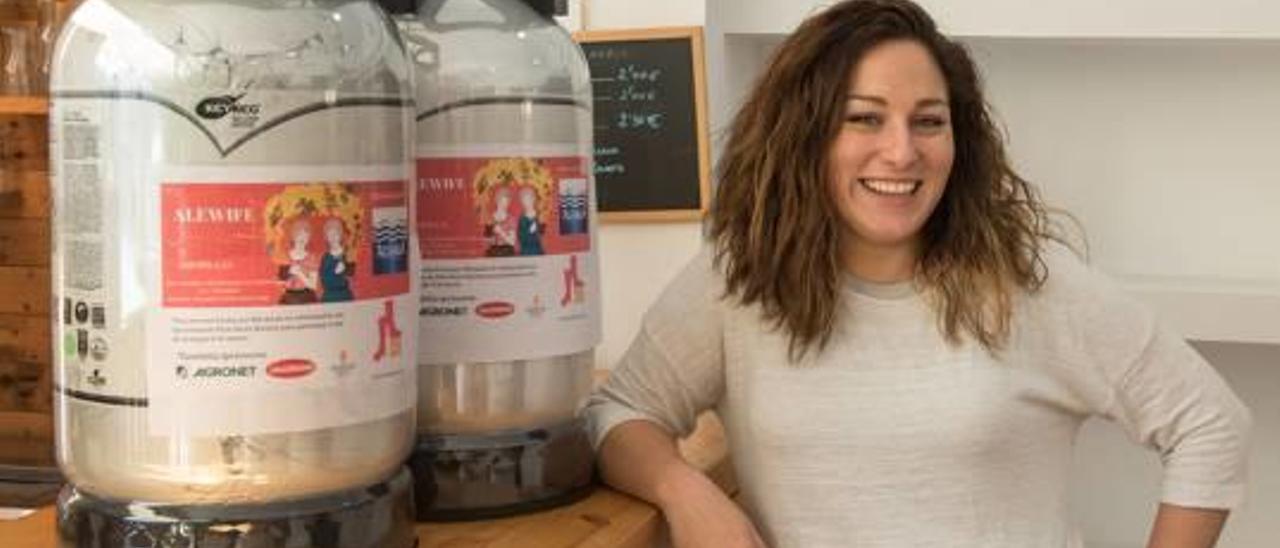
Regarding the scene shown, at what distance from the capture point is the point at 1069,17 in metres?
1.83

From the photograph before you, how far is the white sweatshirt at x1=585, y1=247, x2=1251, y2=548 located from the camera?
3.94 ft

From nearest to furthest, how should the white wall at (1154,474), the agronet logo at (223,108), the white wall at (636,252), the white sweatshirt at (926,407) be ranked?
the agronet logo at (223,108)
the white sweatshirt at (926,407)
the white wall at (636,252)
the white wall at (1154,474)

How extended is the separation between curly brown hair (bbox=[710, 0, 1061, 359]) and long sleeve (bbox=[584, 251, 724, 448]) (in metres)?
0.03

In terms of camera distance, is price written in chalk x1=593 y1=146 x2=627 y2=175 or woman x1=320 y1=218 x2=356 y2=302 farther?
price written in chalk x1=593 y1=146 x2=627 y2=175

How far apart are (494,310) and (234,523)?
270mm

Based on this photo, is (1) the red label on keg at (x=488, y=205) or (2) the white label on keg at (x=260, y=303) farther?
(1) the red label on keg at (x=488, y=205)

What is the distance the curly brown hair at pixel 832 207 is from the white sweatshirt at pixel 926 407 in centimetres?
2

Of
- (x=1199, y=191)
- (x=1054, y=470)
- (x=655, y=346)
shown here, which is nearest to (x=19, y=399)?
(x=655, y=346)

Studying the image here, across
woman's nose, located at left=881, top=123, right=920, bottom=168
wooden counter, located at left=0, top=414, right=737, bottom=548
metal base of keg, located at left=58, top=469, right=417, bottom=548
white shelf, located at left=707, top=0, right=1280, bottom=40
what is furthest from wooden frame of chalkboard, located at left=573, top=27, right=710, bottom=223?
metal base of keg, located at left=58, top=469, right=417, bottom=548

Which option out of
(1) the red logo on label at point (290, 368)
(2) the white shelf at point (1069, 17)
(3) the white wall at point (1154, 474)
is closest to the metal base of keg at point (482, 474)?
(1) the red logo on label at point (290, 368)

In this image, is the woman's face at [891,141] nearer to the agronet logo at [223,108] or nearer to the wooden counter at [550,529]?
the wooden counter at [550,529]

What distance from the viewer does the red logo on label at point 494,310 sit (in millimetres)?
1008

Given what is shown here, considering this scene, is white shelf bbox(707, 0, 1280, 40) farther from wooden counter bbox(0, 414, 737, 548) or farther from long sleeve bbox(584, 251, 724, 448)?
wooden counter bbox(0, 414, 737, 548)

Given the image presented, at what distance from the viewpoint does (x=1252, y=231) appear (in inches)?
78.1
